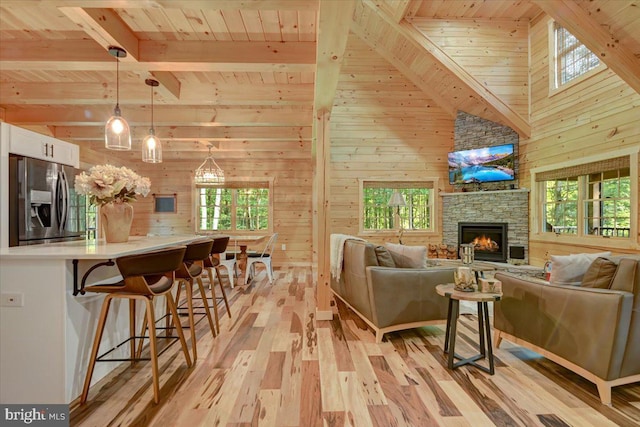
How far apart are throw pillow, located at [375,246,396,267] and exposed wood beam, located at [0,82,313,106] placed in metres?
2.03

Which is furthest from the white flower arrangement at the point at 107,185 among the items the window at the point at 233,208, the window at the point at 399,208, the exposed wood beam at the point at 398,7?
the window at the point at 399,208

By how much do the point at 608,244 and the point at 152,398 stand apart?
215 inches

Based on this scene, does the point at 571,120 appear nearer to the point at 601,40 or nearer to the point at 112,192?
the point at 601,40

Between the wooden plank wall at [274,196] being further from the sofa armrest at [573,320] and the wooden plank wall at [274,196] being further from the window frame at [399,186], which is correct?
the sofa armrest at [573,320]

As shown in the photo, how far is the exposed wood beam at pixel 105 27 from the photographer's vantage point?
2131mm

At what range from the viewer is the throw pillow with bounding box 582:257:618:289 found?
85.4 inches

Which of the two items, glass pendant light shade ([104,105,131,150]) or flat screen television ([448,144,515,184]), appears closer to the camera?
glass pendant light shade ([104,105,131,150])

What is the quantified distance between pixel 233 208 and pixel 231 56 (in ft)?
16.8

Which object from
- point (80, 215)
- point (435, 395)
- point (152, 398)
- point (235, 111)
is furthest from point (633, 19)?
point (80, 215)

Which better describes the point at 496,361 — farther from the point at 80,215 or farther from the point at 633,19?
the point at 80,215

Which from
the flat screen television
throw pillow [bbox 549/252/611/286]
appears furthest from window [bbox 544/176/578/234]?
throw pillow [bbox 549/252/611/286]

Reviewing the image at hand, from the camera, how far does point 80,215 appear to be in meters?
3.76

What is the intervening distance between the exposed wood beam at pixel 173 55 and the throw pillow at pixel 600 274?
262 cm

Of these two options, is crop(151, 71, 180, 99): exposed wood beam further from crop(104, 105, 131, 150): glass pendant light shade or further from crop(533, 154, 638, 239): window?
crop(533, 154, 638, 239): window
